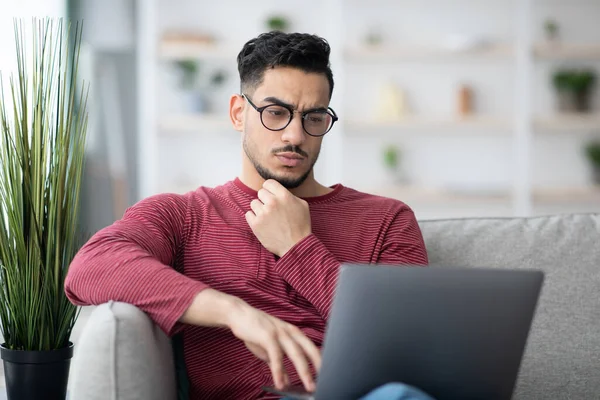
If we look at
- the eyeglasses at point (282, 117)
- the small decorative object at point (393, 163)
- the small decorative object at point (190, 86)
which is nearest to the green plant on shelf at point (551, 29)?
the small decorative object at point (393, 163)

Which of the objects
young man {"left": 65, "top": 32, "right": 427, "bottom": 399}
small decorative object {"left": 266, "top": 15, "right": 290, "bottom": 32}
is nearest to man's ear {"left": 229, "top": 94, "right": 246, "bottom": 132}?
young man {"left": 65, "top": 32, "right": 427, "bottom": 399}

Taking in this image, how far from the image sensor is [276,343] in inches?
52.1

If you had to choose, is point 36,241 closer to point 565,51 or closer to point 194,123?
point 194,123

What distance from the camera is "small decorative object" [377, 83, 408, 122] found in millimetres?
5059

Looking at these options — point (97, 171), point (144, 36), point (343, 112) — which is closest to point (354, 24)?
point (343, 112)

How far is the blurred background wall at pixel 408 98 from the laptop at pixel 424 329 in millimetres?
3668

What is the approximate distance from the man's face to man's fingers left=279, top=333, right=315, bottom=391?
1.84 feet

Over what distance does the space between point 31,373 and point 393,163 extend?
3.42 meters

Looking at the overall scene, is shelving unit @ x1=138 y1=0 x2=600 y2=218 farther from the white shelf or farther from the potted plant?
the potted plant

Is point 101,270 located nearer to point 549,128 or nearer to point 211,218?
point 211,218

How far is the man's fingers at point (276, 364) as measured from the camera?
1.29m

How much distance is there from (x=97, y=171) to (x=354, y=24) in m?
1.91

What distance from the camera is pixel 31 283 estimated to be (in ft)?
6.48

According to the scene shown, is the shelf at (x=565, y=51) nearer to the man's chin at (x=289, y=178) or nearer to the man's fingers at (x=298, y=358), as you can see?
the man's chin at (x=289, y=178)
